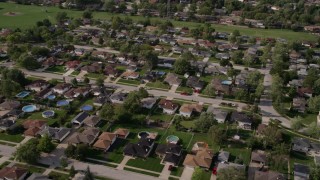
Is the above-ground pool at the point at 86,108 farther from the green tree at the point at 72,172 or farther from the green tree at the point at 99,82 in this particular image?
the green tree at the point at 72,172

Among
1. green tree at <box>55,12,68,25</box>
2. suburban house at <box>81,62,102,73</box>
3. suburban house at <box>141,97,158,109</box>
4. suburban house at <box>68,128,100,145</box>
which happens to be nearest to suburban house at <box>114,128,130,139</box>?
suburban house at <box>68,128,100,145</box>

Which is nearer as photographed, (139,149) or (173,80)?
(139,149)

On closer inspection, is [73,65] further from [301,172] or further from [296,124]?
[301,172]

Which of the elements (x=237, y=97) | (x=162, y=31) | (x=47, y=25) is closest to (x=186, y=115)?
(x=237, y=97)

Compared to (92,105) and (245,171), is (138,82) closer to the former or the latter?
(92,105)

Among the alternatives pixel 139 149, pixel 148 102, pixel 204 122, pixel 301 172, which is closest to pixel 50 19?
pixel 148 102

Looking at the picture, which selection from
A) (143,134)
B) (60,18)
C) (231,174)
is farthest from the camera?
(60,18)

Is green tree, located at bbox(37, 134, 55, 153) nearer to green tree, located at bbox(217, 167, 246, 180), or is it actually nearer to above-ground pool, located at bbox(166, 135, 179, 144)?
above-ground pool, located at bbox(166, 135, 179, 144)
